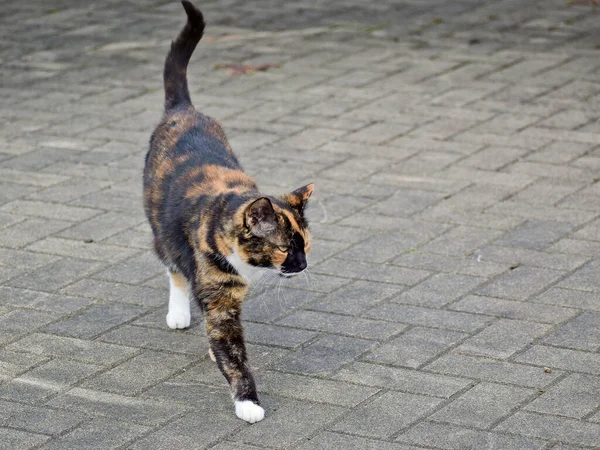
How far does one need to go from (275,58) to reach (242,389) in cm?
580

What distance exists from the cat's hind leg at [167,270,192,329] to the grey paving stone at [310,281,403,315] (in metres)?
0.66

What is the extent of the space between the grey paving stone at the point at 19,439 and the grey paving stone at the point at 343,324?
149 cm

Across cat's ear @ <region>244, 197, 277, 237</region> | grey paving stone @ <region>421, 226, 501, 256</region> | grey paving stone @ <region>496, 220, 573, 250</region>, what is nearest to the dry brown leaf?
grey paving stone @ <region>421, 226, 501, 256</region>

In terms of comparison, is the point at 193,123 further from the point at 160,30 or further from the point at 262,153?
the point at 160,30

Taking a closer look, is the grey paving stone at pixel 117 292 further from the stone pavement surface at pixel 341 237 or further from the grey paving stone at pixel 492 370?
the grey paving stone at pixel 492 370

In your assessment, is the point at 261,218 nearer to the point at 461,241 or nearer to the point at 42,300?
the point at 42,300

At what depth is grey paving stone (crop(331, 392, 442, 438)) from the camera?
435cm

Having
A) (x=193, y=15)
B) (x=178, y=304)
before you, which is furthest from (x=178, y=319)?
(x=193, y=15)

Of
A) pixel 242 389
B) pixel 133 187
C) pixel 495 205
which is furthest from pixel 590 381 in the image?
pixel 133 187

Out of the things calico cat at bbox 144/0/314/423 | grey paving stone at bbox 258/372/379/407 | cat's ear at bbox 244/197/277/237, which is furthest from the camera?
grey paving stone at bbox 258/372/379/407

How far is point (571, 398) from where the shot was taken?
4562mm

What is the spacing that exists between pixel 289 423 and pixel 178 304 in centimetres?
114

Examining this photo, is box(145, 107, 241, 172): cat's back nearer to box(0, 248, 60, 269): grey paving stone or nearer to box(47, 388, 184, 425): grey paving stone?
box(0, 248, 60, 269): grey paving stone

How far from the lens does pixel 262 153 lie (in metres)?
7.61
